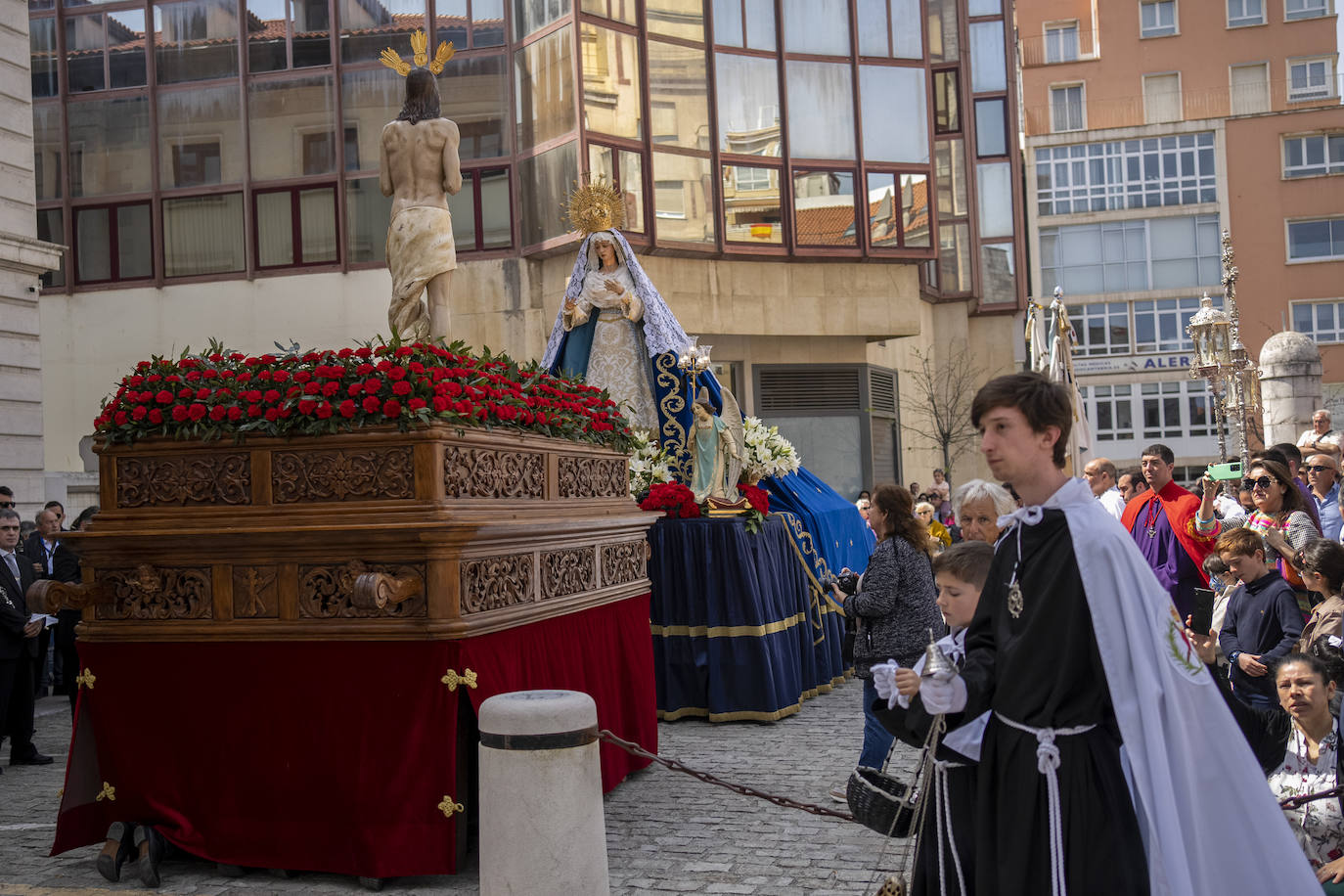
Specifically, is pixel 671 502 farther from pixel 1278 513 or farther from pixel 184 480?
pixel 184 480

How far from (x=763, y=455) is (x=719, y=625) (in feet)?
6.24

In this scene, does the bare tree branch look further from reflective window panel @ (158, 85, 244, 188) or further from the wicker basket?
the wicker basket

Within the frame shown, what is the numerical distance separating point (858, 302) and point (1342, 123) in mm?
32008

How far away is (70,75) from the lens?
2508cm

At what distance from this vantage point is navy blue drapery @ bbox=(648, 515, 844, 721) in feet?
33.2

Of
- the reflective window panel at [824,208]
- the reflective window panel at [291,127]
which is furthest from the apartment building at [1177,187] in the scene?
the reflective window panel at [291,127]

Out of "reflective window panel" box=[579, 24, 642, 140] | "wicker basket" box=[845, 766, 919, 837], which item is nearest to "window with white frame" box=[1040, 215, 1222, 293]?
"reflective window panel" box=[579, 24, 642, 140]

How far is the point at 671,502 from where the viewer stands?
1038 centimetres

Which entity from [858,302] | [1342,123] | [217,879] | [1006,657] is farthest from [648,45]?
[1342,123]

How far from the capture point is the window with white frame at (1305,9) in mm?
49656

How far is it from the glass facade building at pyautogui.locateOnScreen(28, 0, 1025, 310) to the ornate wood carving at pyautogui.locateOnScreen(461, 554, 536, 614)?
16651mm

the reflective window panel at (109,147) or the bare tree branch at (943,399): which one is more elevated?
the reflective window panel at (109,147)

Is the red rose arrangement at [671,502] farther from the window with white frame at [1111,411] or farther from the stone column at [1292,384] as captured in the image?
the window with white frame at [1111,411]

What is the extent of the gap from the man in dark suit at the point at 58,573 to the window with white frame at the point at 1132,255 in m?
43.7
